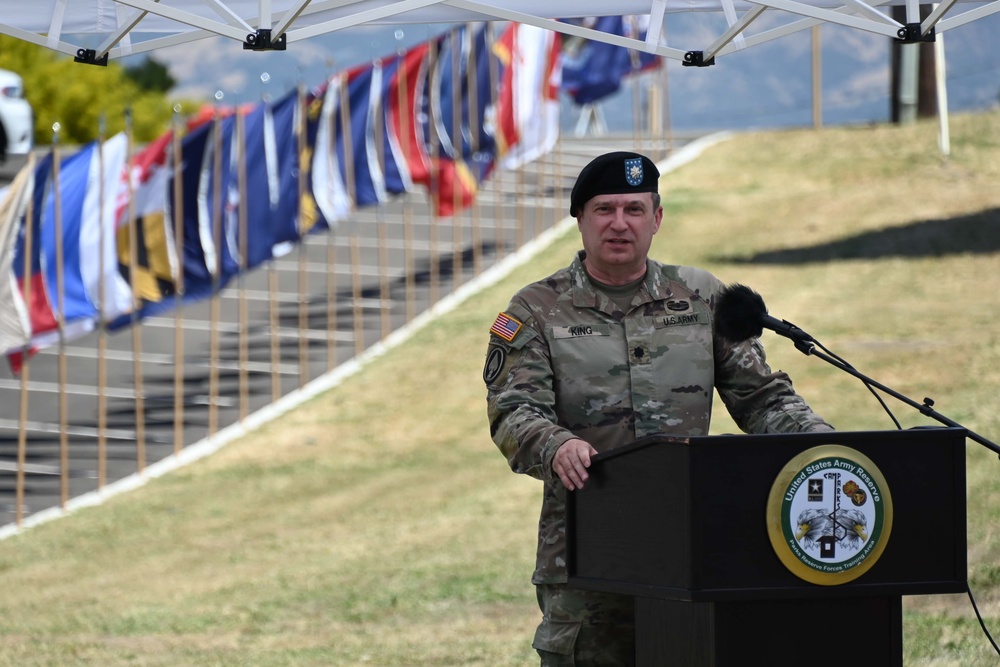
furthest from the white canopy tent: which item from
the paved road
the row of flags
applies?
the paved road

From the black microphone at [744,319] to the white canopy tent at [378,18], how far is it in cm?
190

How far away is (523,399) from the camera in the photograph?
3885 mm

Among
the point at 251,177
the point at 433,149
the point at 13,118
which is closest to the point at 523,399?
the point at 251,177

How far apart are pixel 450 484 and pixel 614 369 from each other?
38.0ft

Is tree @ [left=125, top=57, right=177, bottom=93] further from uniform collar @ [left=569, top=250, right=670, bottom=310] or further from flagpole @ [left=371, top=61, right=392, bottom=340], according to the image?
uniform collar @ [left=569, top=250, right=670, bottom=310]

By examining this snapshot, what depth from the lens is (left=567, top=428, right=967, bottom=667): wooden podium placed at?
10.8 ft

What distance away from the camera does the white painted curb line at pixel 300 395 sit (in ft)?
52.2

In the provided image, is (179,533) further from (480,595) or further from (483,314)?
(483,314)

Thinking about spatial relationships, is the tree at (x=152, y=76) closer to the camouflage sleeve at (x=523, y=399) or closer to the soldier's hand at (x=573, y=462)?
the camouflage sleeve at (x=523, y=399)

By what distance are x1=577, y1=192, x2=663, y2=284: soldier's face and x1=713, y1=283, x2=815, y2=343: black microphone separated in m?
0.24

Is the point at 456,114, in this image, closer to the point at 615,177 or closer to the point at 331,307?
the point at 331,307

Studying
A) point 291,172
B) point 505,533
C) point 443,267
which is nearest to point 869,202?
point 443,267

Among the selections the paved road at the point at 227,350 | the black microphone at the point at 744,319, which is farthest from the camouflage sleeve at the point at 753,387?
the paved road at the point at 227,350

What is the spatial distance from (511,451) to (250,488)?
12.7 m
